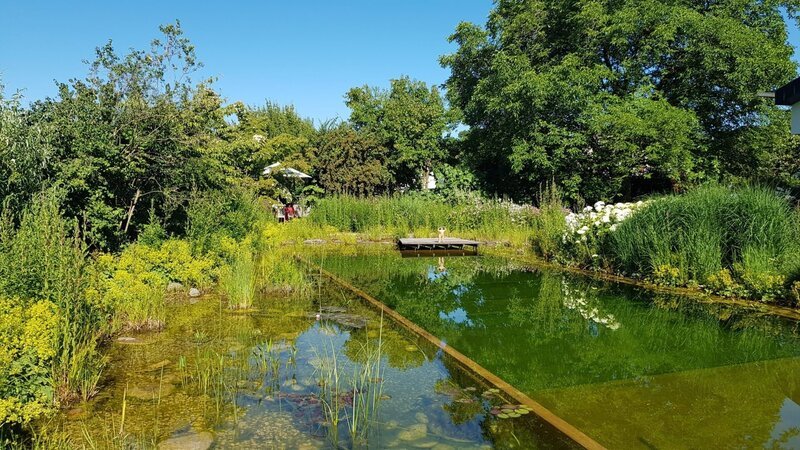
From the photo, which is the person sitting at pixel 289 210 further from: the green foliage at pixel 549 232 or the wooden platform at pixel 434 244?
the green foliage at pixel 549 232

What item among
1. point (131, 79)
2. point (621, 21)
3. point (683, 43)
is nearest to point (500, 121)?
point (621, 21)

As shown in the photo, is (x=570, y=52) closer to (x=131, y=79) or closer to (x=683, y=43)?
(x=683, y=43)

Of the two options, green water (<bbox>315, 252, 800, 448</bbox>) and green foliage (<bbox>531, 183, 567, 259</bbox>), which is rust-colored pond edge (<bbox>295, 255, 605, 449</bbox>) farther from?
green foliage (<bbox>531, 183, 567, 259</bbox>)

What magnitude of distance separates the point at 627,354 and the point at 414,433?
8.33 ft

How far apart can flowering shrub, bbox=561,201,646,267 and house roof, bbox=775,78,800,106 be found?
10.5 feet

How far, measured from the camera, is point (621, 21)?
51.8ft

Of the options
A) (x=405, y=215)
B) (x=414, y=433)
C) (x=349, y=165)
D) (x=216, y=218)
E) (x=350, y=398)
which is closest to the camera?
(x=414, y=433)

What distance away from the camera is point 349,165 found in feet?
65.1

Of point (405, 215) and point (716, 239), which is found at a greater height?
point (405, 215)

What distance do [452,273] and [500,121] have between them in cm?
1012

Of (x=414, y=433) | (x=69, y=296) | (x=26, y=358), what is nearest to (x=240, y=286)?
(x=69, y=296)

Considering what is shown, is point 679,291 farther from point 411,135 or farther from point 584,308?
point 411,135

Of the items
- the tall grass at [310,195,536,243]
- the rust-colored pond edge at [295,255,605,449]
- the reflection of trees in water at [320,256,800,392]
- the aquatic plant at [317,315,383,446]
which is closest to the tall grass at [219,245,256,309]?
the rust-colored pond edge at [295,255,605,449]

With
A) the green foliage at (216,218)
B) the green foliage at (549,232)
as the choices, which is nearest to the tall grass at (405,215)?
the green foliage at (549,232)
